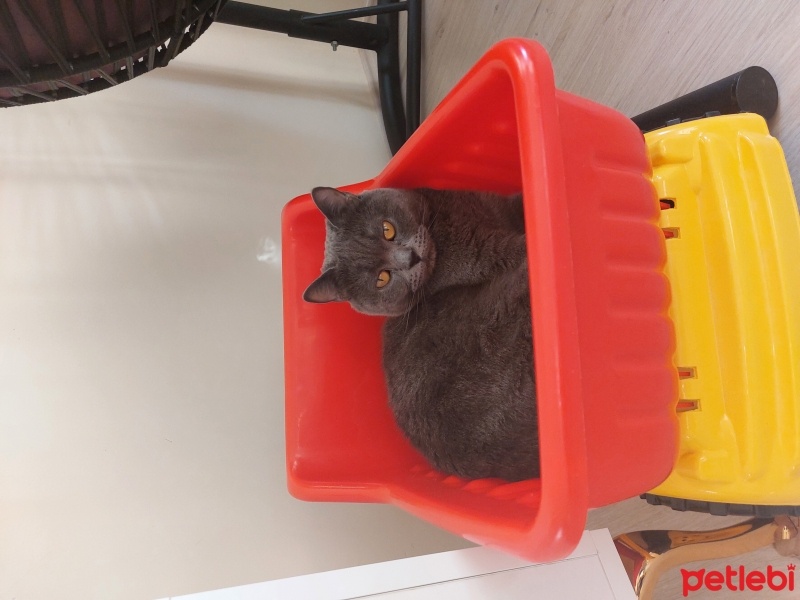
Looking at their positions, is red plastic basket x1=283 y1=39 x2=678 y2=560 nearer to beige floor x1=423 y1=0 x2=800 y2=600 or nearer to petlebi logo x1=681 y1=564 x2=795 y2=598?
beige floor x1=423 y1=0 x2=800 y2=600

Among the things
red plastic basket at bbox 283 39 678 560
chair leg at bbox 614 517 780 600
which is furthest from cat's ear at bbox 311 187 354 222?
chair leg at bbox 614 517 780 600

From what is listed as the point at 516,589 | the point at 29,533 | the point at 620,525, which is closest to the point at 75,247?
the point at 29,533

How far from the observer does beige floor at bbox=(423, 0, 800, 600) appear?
33.1 inches

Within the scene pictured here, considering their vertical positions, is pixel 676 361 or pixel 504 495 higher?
pixel 676 361

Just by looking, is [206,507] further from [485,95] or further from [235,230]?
[485,95]

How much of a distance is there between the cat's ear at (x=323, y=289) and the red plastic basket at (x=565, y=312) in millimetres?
247

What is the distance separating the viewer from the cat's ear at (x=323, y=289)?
3.30 feet

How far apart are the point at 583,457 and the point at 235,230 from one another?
1.15 metres

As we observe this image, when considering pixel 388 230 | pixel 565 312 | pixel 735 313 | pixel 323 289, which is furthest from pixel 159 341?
pixel 735 313

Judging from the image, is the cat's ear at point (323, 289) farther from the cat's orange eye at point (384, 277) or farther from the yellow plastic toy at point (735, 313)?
the yellow plastic toy at point (735, 313)

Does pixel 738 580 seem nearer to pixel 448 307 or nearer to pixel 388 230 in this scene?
pixel 448 307

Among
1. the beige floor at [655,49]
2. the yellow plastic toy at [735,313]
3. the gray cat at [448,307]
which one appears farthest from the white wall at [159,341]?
the yellow plastic toy at [735,313]

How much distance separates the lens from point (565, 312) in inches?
22.7

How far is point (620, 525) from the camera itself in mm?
1179
